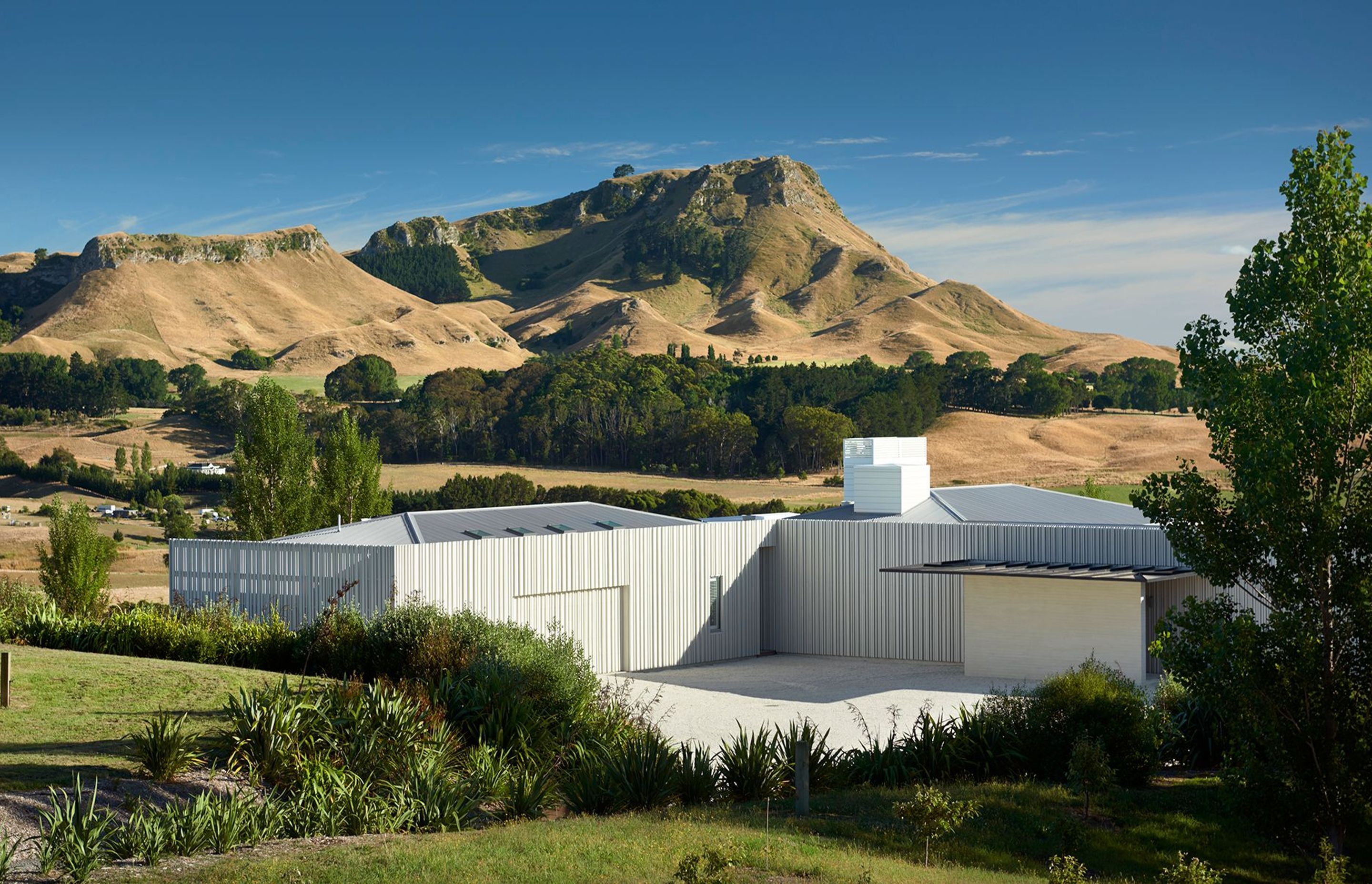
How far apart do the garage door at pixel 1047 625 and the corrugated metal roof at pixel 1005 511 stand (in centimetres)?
175

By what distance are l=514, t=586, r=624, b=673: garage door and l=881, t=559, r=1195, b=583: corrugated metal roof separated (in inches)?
185

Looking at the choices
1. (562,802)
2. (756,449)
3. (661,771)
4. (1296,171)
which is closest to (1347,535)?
(1296,171)

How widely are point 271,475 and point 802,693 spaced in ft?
46.0

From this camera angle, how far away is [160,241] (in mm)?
165750

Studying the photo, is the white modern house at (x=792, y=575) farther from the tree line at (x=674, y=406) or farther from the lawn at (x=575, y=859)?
the tree line at (x=674, y=406)

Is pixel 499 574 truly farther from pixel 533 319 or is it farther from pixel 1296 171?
pixel 533 319

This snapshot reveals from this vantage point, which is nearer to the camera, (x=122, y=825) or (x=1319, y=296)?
(x=122, y=825)

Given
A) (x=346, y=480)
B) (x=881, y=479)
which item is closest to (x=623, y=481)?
(x=346, y=480)

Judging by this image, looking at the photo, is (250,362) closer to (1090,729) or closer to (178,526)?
(178,526)

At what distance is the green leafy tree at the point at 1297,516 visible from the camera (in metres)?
10.1

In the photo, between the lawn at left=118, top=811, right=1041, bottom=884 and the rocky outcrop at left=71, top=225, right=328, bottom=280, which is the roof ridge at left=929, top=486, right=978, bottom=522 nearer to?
the lawn at left=118, top=811, right=1041, bottom=884

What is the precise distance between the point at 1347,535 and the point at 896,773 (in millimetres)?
4572

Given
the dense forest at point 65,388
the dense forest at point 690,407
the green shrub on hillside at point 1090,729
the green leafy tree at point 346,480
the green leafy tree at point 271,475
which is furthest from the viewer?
the dense forest at point 65,388

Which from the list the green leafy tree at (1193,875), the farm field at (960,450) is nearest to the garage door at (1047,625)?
the green leafy tree at (1193,875)
